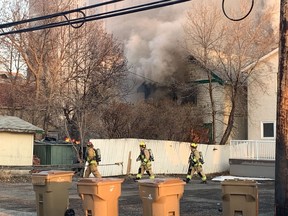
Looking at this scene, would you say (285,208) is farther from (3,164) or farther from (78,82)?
(78,82)

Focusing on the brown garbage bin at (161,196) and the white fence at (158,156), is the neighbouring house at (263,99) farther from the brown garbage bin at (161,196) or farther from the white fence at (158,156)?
the brown garbage bin at (161,196)

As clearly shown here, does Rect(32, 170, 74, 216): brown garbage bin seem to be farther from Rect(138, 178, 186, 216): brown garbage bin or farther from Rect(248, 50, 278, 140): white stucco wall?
Rect(248, 50, 278, 140): white stucco wall

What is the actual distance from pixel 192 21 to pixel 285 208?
61.9 feet

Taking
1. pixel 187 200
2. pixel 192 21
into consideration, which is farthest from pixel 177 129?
pixel 187 200

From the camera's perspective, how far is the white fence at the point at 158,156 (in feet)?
58.4

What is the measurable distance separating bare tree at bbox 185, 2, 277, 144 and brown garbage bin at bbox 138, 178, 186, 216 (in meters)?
17.9

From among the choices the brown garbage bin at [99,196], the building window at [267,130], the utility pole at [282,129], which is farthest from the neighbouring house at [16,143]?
the utility pole at [282,129]

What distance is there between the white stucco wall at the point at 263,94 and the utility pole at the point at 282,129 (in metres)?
17.1

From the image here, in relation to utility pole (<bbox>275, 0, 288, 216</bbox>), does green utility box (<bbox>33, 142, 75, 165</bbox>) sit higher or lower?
lower

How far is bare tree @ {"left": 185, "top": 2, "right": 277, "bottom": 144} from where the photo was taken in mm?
23828

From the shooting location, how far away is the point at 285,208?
6734 mm

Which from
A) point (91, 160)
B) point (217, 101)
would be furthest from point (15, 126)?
point (217, 101)

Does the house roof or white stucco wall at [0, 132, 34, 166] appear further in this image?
white stucco wall at [0, 132, 34, 166]

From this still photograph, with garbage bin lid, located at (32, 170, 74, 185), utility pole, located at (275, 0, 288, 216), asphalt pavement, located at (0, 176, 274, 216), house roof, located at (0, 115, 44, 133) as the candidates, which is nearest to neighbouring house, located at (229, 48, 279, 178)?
asphalt pavement, located at (0, 176, 274, 216)
